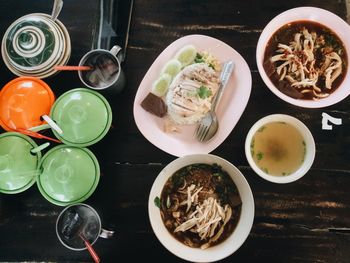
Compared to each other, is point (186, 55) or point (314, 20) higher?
point (314, 20)

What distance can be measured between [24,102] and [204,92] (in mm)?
841

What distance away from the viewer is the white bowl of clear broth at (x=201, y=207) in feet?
5.44

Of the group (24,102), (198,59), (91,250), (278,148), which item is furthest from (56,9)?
(278,148)

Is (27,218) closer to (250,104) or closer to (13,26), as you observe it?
(13,26)

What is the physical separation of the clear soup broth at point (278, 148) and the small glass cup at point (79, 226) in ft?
2.56

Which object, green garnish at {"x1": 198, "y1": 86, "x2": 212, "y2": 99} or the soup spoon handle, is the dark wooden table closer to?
the soup spoon handle

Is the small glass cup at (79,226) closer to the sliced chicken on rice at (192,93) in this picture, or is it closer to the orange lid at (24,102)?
the orange lid at (24,102)

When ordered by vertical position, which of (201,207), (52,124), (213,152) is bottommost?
(201,207)

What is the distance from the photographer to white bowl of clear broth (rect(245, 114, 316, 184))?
177cm

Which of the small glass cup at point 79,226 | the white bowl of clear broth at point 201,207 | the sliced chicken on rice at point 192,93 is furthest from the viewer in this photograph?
the sliced chicken on rice at point 192,93

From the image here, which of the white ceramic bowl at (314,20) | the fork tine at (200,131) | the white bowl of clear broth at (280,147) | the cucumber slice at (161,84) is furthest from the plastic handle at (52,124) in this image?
the white ceramic bowl at (314,20)

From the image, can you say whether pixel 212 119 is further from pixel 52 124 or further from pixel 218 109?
pixel 52 124

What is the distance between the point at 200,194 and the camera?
1778 mm

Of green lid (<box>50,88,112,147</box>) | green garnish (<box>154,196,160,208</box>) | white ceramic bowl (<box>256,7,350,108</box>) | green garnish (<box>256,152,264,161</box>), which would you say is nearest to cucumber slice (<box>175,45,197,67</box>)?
white ceramic bowl (<box>256,7,350,108</box>)
